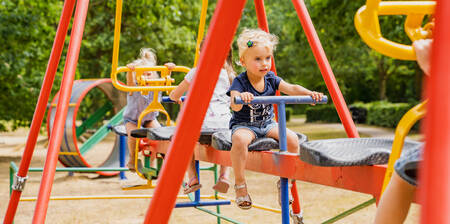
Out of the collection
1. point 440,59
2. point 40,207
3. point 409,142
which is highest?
point 440,59

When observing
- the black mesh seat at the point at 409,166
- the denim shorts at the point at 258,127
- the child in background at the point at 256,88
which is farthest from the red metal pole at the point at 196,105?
the denim shorts at the point at 258,127

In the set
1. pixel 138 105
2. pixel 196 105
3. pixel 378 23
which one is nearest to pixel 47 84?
pixel 196 105

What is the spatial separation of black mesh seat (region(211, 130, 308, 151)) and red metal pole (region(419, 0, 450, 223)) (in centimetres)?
198

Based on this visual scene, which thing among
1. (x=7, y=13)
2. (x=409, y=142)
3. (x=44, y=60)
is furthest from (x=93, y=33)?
(x=409, y=142)

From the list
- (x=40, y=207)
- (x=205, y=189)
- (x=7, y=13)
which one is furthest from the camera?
(x=7, y=13)

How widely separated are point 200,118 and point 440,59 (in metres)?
0.61

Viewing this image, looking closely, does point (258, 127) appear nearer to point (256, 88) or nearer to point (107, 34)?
point (256, 88)

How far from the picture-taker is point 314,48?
3115 millimetres

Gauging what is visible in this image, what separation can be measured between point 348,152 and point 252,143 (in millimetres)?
940

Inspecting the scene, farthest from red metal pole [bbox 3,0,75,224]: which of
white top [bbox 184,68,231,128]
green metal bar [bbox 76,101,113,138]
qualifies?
green metal bar [bbox 76,101,113,138]

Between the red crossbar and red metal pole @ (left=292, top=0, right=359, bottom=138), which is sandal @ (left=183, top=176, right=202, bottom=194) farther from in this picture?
red metal pole @ (left=292, top=0, right=359, bottom=138)

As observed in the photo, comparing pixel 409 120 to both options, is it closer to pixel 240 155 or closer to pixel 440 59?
pixel 440 59

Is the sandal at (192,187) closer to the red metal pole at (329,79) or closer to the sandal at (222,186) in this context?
the sandal at (222,186)

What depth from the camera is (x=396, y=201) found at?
127 cm
